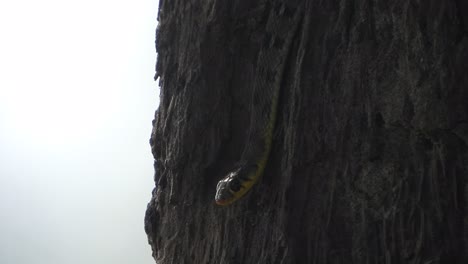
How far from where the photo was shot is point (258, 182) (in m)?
2.27

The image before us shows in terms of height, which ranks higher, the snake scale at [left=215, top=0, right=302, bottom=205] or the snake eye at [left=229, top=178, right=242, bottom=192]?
the snake scale at [left=215, top=0, right=302, bottom=205]

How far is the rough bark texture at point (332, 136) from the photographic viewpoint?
1831 mm

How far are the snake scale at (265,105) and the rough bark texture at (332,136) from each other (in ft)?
0.13

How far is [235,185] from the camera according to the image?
7.28 ft

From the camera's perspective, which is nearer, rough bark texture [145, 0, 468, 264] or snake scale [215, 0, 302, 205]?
rough bark texture [145, 0, 468, 264]

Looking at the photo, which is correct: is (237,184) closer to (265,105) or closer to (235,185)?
(235,185)

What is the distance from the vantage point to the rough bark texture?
183 cm

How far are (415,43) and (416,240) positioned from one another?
2.04 ft

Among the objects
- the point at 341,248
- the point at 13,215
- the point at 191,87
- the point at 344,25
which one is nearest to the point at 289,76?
the point at 344,25

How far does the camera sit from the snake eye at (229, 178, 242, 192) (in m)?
2.22

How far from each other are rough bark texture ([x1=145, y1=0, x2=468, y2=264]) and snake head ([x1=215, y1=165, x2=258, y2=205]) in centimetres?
6

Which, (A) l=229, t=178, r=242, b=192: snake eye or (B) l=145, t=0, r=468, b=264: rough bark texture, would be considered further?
(A) l=229, t=178, r=242, b=192: snake eye

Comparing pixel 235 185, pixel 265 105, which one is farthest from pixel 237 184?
pixel 265 105

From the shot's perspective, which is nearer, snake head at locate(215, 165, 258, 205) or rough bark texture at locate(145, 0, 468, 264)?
rough bark texture at locate(145, 0, 468, 264)
